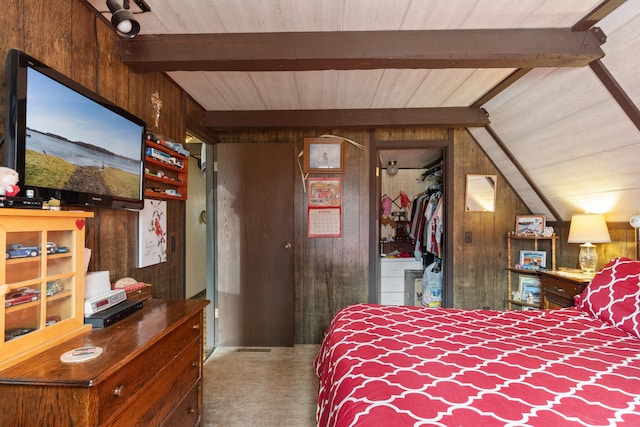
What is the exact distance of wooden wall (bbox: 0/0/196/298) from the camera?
1179 mm

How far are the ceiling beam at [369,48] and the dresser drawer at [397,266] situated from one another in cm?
278

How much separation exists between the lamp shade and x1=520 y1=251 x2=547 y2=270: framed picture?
22.2 inches

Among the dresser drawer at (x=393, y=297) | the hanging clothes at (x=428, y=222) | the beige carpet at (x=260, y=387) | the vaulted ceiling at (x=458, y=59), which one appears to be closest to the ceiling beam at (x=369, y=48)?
the vaulted ceiling at (x=458, y=59)

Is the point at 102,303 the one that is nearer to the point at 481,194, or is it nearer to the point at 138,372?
the point at 138,372

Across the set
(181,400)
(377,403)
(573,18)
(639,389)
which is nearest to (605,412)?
(639,389)

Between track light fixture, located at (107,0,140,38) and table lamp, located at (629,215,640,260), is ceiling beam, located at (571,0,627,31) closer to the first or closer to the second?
table lamp, located at (629,215,640,260)

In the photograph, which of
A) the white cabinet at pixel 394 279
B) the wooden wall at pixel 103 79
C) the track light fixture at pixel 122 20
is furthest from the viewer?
the white cabinet at pixel 394 279

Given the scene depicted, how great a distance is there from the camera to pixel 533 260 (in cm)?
298

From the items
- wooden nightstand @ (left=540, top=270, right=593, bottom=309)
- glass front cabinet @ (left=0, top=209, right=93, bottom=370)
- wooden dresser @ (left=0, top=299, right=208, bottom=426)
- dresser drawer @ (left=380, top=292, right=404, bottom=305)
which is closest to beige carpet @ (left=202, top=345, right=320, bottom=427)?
wooden dresser @ (left=0, top=299, right=208, bottom=426)

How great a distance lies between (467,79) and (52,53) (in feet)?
7.96

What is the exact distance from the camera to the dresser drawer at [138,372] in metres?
0.94

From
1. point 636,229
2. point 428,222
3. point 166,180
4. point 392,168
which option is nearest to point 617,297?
point 636,229

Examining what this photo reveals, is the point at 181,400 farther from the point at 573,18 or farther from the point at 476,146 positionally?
the point at 476,146

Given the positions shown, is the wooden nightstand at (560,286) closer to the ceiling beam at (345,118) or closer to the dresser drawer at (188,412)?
the ceiling beam at (345,118)
